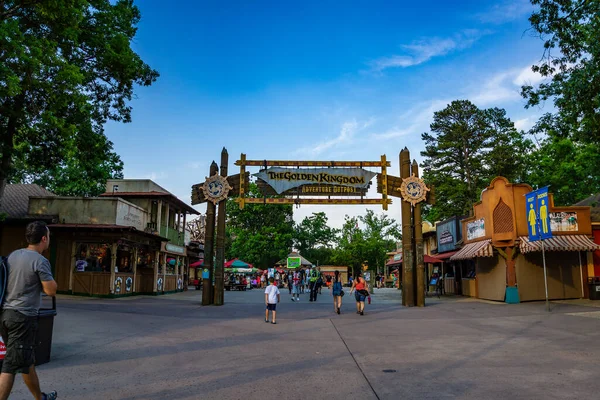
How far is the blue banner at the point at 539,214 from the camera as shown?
16861 mm

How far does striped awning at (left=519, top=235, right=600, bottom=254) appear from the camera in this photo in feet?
61.3

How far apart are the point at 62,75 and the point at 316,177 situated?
10.8m

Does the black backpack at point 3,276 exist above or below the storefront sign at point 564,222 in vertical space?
below

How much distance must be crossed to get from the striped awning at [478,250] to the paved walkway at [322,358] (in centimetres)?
657

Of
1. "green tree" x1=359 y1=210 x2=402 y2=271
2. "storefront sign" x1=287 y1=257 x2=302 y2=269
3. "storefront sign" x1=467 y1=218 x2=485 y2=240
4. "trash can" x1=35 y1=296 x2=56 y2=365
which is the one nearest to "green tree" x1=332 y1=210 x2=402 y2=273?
"green tree" x1=359 y1=210 x2=402 y2=271

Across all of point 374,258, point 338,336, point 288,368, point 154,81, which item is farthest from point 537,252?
point 374,258

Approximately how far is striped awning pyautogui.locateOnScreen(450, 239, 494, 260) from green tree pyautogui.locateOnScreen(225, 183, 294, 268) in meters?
35.4

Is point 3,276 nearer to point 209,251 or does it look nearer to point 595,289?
point 209,251

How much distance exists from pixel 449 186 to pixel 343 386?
127 ft

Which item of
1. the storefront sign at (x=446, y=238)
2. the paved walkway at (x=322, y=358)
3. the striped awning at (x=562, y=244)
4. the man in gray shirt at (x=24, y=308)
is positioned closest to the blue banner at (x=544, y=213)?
the striped awning at (x=562, y=244)

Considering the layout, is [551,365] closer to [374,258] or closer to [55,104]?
[55,104]

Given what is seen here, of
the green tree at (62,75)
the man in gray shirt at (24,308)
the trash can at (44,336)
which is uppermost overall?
the green tree at (62,75)

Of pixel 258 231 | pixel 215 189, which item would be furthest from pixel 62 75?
pixel 258 231

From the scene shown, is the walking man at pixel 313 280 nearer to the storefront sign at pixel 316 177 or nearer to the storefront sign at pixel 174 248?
the storefront sign at pixel 316 177
